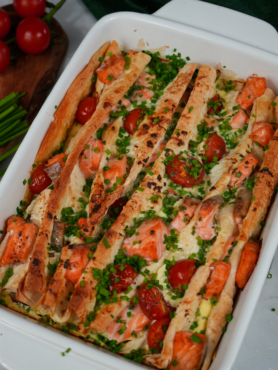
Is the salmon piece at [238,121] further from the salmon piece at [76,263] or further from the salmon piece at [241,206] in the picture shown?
the salmon piece at [76,263]

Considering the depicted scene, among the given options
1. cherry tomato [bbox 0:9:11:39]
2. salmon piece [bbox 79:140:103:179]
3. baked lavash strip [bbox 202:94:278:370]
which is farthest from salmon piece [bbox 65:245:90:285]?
cherry tomato [bbox 0:9:11:39]

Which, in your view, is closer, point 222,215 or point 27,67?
point 222,215

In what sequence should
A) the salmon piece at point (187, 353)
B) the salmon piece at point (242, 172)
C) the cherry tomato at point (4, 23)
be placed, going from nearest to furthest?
the salmon piece at point (187, 353)
the salmon piece at point (242, 172)
the cherry tomato at point (4, 23)

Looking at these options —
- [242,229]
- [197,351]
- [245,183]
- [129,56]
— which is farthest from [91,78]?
[197,351]

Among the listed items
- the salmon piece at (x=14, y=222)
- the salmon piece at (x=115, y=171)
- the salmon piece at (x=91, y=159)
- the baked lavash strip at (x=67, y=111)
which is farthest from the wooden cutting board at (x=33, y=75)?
the salmon piece at (x=115, y=171)

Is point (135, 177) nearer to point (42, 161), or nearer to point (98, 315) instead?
point (42, 161)

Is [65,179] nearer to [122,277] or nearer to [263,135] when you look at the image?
[122,277]

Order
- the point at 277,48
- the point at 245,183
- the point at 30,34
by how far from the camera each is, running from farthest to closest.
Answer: the point at 30,34, the point at 277,48, the point at 245,183

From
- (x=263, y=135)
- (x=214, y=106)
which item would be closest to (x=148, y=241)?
(x=263, y=135)
